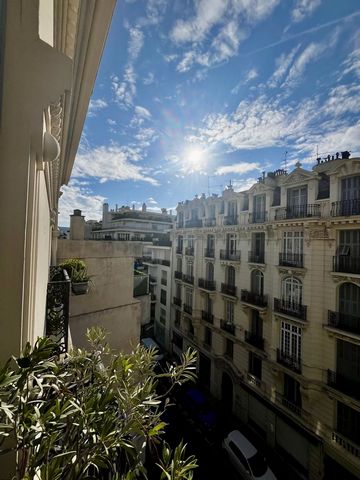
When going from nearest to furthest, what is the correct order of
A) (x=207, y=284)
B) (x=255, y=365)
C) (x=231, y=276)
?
1. (x=255, y=365)
2. (x=231, y=276)
3. (x=207, y=284)

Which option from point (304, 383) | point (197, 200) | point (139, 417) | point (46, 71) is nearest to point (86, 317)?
point (139, 417)

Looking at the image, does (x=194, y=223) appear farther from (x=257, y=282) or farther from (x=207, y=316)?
(x=257, y=282)

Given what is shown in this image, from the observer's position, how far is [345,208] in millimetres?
10688

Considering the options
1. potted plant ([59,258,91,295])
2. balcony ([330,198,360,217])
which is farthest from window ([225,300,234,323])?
potted plant ([59,258,91,295])

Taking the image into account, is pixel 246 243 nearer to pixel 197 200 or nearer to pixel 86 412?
pixel 197 200

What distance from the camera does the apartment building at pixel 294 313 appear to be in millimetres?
10469

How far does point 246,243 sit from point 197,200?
24.8 feet

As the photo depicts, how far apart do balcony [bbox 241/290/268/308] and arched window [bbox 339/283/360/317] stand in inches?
157

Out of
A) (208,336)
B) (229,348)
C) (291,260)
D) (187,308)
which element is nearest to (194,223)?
(187,308)

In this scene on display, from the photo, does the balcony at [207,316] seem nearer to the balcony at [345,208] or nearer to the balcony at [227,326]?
the balcony at [227,326]

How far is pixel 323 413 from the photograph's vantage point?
1101 centimetres

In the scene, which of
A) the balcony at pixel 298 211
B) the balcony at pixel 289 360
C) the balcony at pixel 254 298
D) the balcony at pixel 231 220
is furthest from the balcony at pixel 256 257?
the balcony at pixel 289 360

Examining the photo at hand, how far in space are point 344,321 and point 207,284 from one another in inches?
382

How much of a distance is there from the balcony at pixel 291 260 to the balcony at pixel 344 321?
262 centimetres
